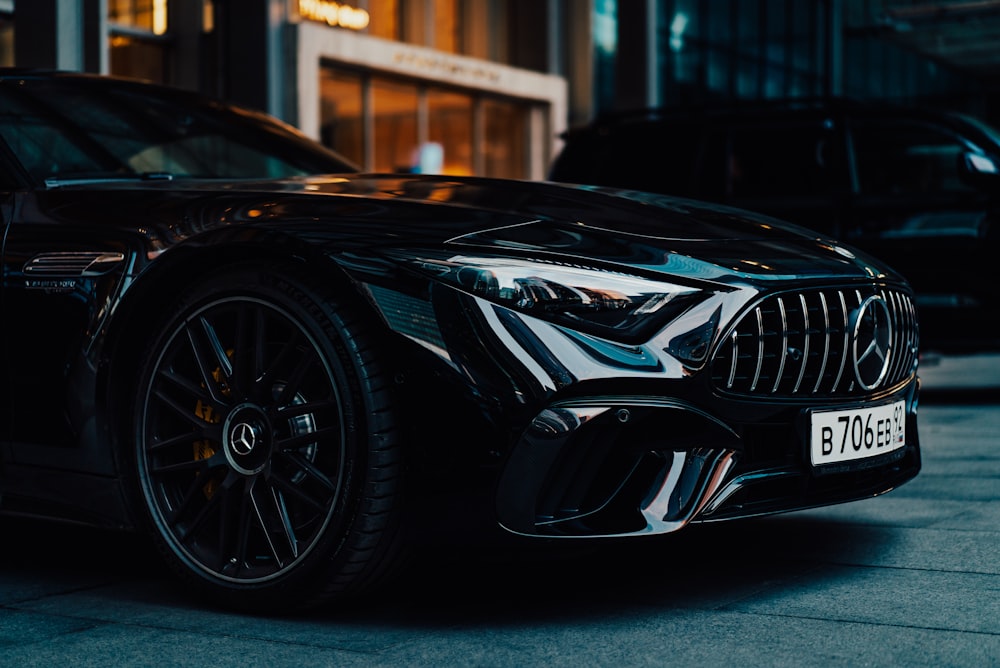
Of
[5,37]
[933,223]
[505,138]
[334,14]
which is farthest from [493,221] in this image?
[505,138]

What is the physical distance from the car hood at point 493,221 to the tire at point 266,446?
A: 0.18 m

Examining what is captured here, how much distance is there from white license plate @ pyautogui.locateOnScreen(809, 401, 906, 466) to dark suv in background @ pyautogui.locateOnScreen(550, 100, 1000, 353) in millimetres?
4741

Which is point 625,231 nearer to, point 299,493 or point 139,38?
point 299,493

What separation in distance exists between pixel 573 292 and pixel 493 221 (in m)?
0.33

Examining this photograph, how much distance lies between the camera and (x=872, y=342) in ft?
12.2

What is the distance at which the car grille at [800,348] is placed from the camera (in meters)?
3.37

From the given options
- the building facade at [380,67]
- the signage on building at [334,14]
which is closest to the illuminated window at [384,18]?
the building facade at [380,67]

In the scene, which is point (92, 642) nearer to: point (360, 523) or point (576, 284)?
point (360, 523)

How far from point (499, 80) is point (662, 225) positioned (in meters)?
16.9

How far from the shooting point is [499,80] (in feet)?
66.7

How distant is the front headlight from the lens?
3.22 metres

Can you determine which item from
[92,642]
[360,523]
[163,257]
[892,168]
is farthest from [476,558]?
[892,168]

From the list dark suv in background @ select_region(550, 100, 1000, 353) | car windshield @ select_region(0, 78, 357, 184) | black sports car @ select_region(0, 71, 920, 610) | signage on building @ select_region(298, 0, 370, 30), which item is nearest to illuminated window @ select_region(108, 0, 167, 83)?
signage on building @ select_region(298, 0, 370, 30)

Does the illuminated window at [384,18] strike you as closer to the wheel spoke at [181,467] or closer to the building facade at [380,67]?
the building facade at [380,67]
